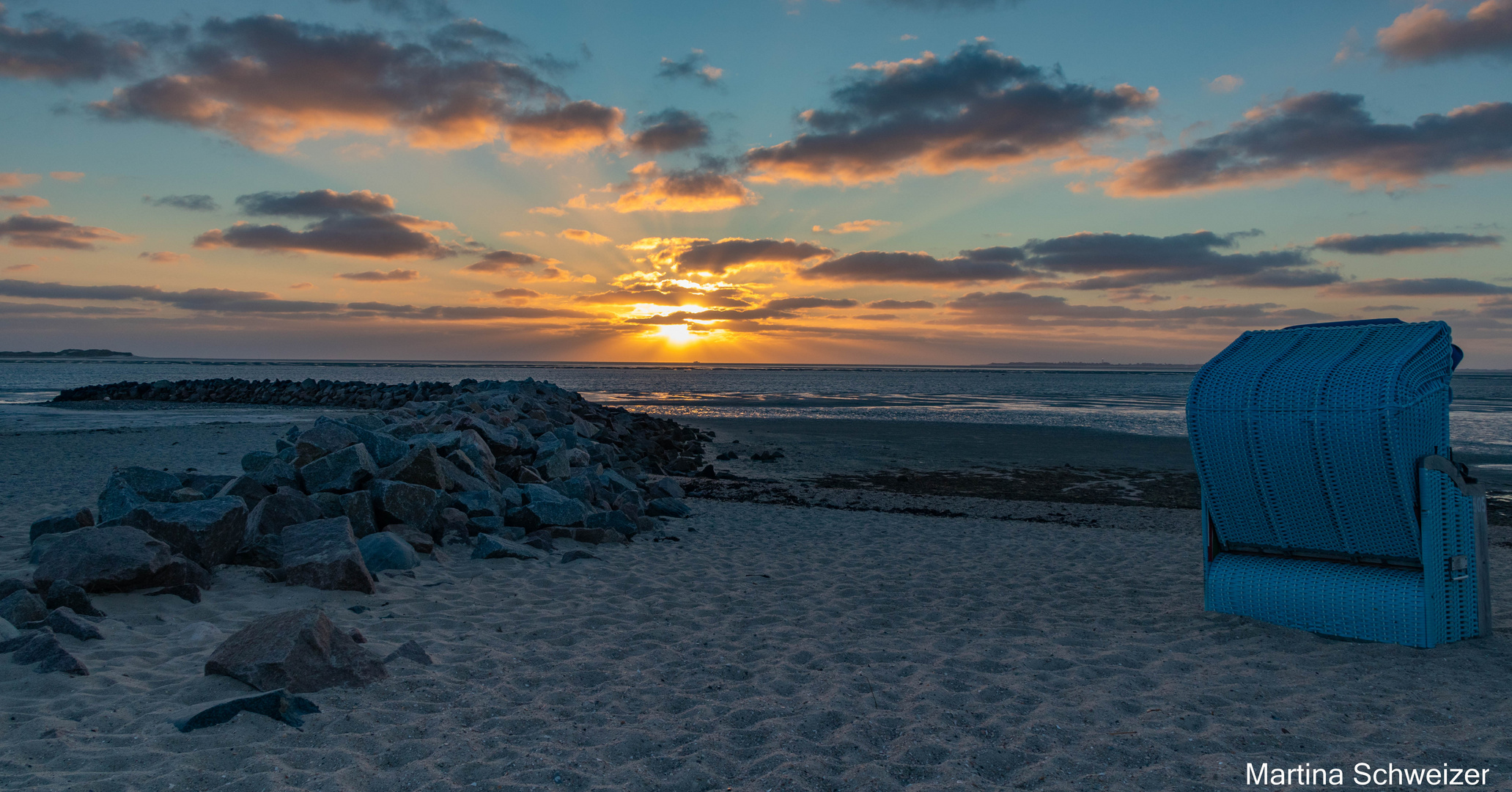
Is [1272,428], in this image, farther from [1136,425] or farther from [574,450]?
[1136,425]

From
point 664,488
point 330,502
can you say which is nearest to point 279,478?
point 330,502

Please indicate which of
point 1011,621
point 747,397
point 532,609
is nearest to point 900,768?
point 1011,621

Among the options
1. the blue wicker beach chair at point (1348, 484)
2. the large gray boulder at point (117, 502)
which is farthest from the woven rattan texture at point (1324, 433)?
the large gray boulder at point (117, 502)

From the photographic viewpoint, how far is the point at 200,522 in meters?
6.63

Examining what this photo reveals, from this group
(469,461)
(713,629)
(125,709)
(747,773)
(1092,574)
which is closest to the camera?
(747,773)

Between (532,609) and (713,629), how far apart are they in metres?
1.60

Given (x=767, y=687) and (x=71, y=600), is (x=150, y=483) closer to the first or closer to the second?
(x=71, y=600)

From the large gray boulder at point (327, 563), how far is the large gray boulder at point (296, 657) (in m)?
1.76

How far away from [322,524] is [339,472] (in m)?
1.42

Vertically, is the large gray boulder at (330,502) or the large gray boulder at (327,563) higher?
the large gray boulder at (330,502)

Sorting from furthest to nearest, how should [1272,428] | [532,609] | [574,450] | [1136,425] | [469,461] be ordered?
[1136,425] → [574,450] → [469,461] → [532,609] → [1272,428]

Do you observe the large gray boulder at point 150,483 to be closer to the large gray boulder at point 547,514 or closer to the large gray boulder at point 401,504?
the large gray boulder at point 401,504

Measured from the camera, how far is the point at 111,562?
571cm

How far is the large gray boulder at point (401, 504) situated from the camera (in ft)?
27.4
